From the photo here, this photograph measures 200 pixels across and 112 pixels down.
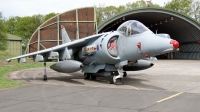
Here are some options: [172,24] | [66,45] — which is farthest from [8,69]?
[172,24]

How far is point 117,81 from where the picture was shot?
12125 millimetres

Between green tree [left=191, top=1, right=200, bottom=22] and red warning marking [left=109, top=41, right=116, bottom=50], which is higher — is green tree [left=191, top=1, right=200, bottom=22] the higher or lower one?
the higher one

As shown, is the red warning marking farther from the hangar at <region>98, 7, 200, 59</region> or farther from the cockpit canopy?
the hangar at <region>98, 7, 200, 59</region>

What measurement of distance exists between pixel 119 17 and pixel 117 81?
2575 cm

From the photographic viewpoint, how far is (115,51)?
12.2m

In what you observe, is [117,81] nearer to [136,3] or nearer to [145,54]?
[145,54]

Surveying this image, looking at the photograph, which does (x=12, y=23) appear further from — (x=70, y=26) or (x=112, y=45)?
(x=112, y=45)

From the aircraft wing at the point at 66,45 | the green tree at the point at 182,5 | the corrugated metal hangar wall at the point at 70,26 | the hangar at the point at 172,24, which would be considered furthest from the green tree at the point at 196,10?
the aircraft wing at the point at 66,45

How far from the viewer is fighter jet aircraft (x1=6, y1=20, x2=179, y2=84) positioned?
10102mm

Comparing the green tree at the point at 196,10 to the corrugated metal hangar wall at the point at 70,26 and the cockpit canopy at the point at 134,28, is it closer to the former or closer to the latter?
the corrugated metal hangar wall at the point at 70,26

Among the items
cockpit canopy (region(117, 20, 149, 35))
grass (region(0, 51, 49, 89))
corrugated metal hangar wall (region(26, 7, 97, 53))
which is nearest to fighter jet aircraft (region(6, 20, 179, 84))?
cockpit canopy (region(117, 20, 149, 35))

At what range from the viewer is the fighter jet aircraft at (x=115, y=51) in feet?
33.1

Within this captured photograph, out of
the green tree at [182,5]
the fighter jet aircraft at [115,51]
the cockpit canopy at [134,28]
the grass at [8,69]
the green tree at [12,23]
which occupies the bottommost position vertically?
the grass at [8,69]

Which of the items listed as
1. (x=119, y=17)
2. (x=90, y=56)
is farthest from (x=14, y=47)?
(x=90, y=56)
